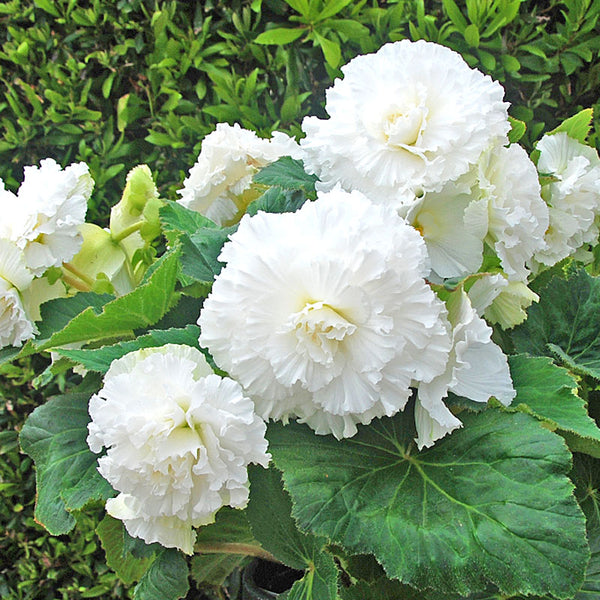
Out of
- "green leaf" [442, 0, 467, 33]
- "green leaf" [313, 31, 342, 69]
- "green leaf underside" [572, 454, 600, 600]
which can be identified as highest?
"green leaf" [442, 0, 467, 33]

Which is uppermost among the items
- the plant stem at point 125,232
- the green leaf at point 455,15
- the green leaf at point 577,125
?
the green leaf at point 577,125

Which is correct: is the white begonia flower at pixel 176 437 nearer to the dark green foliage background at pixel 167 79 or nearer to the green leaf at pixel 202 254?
the green leaf at pixel 202 254

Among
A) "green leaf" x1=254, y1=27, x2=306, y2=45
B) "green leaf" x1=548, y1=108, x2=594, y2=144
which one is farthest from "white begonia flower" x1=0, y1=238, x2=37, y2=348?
"green leaf" x1=254, y1=27, x2=306, y2=45

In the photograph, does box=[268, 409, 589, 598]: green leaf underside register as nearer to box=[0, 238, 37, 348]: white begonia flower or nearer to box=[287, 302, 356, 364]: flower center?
box=[287, 302, 356, 364]: flower center

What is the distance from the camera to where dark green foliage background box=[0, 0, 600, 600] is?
4.50 feet

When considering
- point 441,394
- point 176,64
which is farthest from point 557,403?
point 176,64

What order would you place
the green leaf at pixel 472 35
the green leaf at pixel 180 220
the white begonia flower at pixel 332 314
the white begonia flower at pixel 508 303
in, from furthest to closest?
the green leaf at pixel 472 35, the green leaf at pixel 180 220, the white begonia flower at pixel 508 303, the white begonia flower at pixel 332 314

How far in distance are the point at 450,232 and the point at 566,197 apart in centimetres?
20

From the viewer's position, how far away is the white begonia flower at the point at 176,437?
20.4 inches

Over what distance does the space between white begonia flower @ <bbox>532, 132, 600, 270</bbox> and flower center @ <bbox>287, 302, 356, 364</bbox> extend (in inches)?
12.5

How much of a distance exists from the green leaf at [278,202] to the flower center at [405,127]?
0.11 m

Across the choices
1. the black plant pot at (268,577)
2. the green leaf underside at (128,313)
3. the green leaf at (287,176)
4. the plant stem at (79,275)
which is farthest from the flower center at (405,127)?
the black plant pot at (268,577)

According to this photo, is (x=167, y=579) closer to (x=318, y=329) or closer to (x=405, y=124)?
(x=318, y=329)

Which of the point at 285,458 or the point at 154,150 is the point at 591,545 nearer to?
the point at 285,458
